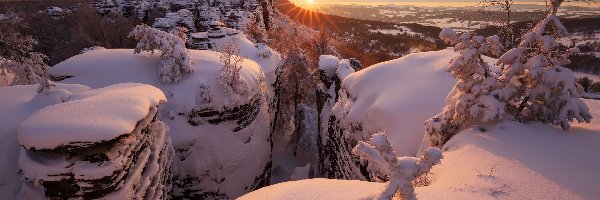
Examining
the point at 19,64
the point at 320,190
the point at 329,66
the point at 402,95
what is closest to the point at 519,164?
the point at 320,190

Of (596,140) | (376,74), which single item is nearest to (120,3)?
(376,74)

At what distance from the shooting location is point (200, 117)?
578 inches

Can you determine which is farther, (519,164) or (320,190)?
(519,164)

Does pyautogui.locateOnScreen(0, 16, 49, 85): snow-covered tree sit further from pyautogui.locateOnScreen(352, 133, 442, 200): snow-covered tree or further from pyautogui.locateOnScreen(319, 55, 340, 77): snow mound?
pyautogui.locateOnScreen(352, 133, 442, 200): snow-covered tree

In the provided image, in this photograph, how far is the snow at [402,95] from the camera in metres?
10.9

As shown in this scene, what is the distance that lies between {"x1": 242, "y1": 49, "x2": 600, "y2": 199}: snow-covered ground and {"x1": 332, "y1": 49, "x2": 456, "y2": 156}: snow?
3cm

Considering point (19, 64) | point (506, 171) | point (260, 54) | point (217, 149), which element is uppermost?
point (19, 64)

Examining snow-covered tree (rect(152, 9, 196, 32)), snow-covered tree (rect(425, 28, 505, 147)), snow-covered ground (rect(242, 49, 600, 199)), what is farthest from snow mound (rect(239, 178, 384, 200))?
snow-covered tree (rect(152, 9, 196, 32))

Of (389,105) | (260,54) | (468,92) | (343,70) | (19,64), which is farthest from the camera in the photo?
(260,54)

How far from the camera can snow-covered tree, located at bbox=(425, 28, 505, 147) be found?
27.8ft

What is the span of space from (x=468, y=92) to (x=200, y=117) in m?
9.98

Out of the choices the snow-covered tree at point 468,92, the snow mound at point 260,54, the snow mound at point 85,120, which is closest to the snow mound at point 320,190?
the snow mound at point 85,120

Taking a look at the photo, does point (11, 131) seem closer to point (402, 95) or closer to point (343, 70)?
point (402, 95)

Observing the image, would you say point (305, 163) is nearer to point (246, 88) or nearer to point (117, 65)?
point (246, 88)
